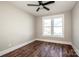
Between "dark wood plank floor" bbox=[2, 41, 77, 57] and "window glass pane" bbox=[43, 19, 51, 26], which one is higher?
"window glass pane" bbox=[43, 19, 51, 26]

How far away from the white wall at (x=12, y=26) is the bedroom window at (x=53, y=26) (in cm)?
166

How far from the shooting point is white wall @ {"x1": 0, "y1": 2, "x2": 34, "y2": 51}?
2938mm

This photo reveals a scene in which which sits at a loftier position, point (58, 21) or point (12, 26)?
point (58, 21)

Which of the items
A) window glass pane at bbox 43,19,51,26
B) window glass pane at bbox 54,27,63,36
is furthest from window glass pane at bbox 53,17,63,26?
window glass pane at bbox 43,19,51,26

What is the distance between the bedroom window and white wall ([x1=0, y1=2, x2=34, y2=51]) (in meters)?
1.66

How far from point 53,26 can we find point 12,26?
9.92 feet

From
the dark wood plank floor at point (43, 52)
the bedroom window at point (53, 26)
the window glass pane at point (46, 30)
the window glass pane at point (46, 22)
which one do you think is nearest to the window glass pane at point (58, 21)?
the bedroom window at point (53, 26)

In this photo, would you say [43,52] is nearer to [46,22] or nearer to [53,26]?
[53,26]

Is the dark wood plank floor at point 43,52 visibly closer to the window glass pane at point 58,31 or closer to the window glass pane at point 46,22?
the window glass pane at point 58,31

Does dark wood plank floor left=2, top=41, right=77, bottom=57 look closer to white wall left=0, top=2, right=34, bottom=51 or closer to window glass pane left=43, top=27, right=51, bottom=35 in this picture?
white wall left=0, top=2, right=34, bottom=51

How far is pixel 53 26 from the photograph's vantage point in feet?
16.8

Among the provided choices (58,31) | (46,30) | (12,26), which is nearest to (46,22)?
(46,30)

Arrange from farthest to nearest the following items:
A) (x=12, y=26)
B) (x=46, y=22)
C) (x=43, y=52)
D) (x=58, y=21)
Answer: (x=46, y=22) → (x=58, y=21) → (x=12, y=26) → (x=43, y=52)

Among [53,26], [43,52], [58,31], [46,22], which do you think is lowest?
[43,52]
